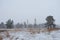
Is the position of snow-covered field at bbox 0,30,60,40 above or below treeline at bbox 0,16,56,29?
below

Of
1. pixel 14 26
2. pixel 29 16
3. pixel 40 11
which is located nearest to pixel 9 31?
pixel 14 26

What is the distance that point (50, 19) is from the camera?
5.77ft

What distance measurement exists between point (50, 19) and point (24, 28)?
1.39ft

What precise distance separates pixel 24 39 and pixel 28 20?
303mm

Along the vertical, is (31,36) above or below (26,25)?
below

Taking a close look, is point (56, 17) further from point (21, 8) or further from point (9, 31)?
point (9, 31)

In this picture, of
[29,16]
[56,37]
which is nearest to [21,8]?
[29,16]

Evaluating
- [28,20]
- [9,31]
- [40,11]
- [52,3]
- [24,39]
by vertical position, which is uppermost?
[52,3]

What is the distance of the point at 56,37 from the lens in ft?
5.57

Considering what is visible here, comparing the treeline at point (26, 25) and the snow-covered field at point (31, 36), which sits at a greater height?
the treeline at point (26, 25)

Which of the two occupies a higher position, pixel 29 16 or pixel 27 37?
pixel 29 16

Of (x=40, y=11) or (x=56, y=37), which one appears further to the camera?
(x=40, y=11)

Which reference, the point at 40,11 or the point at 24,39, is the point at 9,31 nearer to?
the point at 24,39

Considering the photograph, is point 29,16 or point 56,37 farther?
point 29,16
